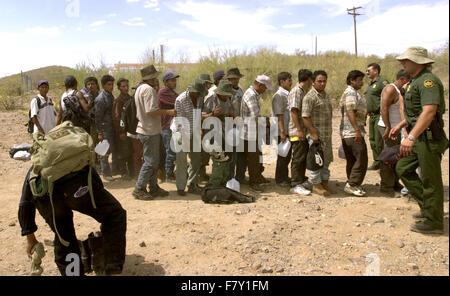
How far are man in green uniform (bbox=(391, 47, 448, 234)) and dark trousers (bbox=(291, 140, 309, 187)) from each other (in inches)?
69.8

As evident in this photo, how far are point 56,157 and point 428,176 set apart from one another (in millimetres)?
3541

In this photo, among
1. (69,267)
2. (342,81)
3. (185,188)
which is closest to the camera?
(69,267)

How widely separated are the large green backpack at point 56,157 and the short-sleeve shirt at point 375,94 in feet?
14.7

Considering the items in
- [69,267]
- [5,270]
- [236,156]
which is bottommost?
[5,270]

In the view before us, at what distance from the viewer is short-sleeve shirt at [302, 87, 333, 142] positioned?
5.27m

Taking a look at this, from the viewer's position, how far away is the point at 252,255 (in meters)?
3.59

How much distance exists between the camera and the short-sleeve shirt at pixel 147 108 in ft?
17.2

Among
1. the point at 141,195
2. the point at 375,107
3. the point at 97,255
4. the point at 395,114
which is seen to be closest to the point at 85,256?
the point at 97,255

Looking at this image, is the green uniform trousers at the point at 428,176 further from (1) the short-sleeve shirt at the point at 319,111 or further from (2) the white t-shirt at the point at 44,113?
(2) the white t-shirt at the point at 44,113

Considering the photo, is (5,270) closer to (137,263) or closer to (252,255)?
(137,263)

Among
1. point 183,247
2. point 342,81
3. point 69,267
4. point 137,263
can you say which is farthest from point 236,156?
point 342,81

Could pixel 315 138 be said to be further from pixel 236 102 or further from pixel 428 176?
pixel 428 176

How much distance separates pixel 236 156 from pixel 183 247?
2.55 m

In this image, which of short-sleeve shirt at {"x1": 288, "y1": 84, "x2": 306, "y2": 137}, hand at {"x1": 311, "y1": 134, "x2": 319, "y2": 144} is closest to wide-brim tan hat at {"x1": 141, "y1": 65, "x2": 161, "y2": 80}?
short-sleeve shirt at {"x1": 288, "y1": 84, "x2": 306, "y2": 137}
